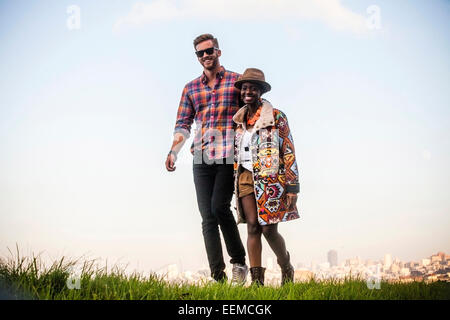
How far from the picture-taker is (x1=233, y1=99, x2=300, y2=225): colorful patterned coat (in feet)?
16.9

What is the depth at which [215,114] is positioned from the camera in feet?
19.1

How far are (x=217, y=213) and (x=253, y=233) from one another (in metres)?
0.57

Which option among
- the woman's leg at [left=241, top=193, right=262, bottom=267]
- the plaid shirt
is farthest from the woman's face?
the woman's leg at [left=241, top=193, right=262, bottom=267]

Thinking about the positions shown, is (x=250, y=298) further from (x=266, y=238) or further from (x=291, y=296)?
(x=266, y=238)

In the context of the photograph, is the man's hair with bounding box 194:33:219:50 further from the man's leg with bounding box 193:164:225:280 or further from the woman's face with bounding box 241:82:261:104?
the man's leg with bounding box 193:164:225:280

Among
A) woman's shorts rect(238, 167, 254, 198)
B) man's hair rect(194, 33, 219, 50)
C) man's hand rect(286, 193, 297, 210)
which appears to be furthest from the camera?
man's hair rect(194, 33, 219, 50)

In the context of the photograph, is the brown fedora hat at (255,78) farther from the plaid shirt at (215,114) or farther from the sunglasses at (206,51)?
the sunglasses at (206,51)

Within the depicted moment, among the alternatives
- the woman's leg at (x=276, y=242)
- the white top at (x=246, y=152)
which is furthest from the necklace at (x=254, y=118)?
the woman's leg at (x=276, y=242)

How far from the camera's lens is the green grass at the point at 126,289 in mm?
3762

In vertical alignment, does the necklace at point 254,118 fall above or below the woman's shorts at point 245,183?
above

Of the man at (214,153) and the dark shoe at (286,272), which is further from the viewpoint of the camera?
the man at (214,153)
